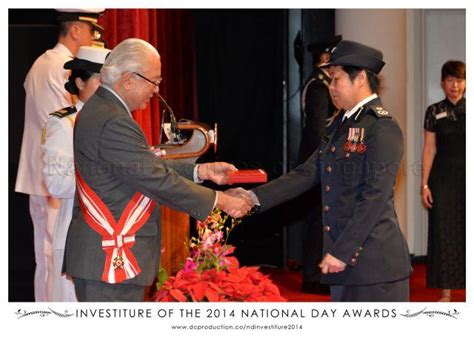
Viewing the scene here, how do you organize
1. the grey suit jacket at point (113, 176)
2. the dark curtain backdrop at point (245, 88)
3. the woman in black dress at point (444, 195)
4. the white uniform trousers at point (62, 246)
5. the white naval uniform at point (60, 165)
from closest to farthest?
the grey suit jacket at point (113, 176) < the white naval uniform at point (60, 165) < the white uniform trousers at point (62, 246) < the woman in black dress at point (444, 195) < the dark curtain backdrop at point (245, 88)

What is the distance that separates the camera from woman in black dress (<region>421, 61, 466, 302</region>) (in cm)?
584

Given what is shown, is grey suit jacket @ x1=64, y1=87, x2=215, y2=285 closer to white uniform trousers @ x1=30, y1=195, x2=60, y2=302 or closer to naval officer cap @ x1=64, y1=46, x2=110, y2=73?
naval officer cap @ x1=64, y1=46, x2=110, y2=73

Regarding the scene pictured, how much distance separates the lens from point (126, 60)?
341cm

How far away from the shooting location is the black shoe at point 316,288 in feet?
19.6

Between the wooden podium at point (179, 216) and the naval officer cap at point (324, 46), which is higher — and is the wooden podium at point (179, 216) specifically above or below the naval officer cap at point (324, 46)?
below

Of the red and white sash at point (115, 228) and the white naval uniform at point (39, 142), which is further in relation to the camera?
the white naval uniform at point (39, 142)

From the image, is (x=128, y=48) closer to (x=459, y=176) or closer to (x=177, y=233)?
(x=177, y=233)

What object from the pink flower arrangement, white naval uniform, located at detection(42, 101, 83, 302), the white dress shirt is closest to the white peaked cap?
white naval uniform, located at detection(42, 101, 83, 302)

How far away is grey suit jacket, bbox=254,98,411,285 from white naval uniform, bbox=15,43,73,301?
1.51 meters

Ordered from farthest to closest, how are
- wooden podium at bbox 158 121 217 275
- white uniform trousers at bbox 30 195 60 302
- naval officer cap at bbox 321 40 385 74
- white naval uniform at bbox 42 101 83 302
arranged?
white uniform trousers at bbox 30 195 60 302, wooden podium at bbox 158 121 217 275, white naval uniform at bbox 42 101 83 302, naval officer cap at bbox 321 40 385 74

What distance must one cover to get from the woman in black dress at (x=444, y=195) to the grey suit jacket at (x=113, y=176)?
2.76m

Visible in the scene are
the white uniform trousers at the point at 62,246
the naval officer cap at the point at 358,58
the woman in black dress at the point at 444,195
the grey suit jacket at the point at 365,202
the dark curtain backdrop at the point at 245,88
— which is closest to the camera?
the grey suit jacket at the point at 365,202

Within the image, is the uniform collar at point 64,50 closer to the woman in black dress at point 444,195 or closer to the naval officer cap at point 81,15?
the naval officer cap at point 81,15
